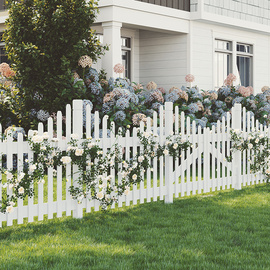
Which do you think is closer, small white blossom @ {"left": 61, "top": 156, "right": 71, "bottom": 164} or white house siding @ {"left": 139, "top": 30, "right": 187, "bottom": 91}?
small white blossom @ {"left": 61, "top": 156, "right": 71, "bottom": 164}

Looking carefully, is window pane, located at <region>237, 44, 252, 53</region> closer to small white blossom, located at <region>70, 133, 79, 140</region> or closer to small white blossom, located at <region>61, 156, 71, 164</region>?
small white blossom, located at <region>70, 133, 79, 140</region>

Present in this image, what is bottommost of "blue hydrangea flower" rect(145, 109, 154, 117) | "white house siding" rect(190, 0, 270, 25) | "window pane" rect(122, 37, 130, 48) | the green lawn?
the green lawn

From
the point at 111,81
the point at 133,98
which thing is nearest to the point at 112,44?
the point at 111,81

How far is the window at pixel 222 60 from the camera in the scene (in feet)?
50.0

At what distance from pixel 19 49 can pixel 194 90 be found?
488cm

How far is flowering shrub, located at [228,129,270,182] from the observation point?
9.00 m

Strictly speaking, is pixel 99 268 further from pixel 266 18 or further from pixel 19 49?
pixel 266 18

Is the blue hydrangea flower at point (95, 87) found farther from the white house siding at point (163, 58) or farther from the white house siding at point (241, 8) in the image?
the white house siding at point (241, 8)

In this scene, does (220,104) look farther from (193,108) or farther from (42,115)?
(42,115)

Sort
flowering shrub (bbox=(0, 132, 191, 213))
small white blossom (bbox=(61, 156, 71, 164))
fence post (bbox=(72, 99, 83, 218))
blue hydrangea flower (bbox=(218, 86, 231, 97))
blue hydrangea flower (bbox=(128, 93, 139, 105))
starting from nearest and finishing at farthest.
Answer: flowering shrub (bbox=(0, 132, 191, 213)) → small white blossom (bbox=(61, 156, 71, 164)) → fence post (bbox=(72, 99, 83, 218)) → blue hydrangea flower (bbox=(128, 93, 139, 105)) → blue hydrangea flower (bbox=(218, 86, 231, 97))

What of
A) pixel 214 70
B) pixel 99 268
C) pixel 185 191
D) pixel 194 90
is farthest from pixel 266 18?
pixel 99 268

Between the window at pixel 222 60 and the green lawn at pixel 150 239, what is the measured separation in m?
8.42

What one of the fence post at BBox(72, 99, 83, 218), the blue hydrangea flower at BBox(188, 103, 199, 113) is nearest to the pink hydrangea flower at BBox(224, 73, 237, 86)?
the blue hydrangea flower at BBox(188, 103, 199, 113)

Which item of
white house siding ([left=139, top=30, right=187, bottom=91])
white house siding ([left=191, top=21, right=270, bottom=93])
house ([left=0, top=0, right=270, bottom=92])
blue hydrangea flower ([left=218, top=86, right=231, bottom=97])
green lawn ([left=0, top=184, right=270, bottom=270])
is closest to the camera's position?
green lawn ([left=0, top=184, right=270, bottom=270])
